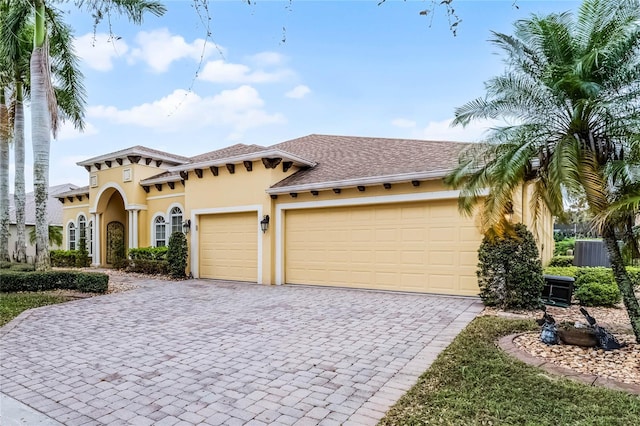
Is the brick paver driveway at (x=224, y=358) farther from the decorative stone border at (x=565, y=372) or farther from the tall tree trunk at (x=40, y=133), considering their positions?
the tall tree trunk at (x=40, y=133)

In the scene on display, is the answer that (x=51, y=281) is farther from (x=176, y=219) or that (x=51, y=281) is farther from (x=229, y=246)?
(x=176, y=219)

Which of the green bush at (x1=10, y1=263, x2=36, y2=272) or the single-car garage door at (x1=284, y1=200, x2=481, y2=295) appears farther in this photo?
the green bush at (x1=10, y1=263, x2=36, y2=272)

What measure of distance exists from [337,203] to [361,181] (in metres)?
1.15

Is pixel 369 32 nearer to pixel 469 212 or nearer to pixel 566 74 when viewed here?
pixel 566 74

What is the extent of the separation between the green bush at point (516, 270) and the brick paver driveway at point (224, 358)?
29.8 inches

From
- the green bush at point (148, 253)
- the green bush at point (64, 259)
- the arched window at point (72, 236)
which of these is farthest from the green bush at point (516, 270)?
the arched window at point (72, 236)

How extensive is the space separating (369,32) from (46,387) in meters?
5.61

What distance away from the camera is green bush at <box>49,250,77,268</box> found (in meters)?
19.3

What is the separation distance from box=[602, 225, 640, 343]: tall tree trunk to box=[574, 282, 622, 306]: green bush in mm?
3969

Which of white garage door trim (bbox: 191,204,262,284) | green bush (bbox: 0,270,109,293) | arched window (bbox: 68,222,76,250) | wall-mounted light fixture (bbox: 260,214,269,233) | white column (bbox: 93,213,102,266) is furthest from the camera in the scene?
arched window (bbox: 68,222,76,250)

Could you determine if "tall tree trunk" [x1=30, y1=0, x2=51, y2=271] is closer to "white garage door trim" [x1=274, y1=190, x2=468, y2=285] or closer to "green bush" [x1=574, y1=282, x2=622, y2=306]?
"white garage door trim" [x1=274, y1=190, x2=468, y2=285]

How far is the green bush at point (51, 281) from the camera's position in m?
10.3

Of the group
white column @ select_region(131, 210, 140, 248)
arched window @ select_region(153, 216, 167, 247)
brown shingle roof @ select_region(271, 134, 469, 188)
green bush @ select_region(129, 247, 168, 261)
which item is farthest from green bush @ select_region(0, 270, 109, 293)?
white column @ select_region(131, 210, 140, 248)

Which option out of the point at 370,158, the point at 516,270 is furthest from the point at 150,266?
the point at 516,270
